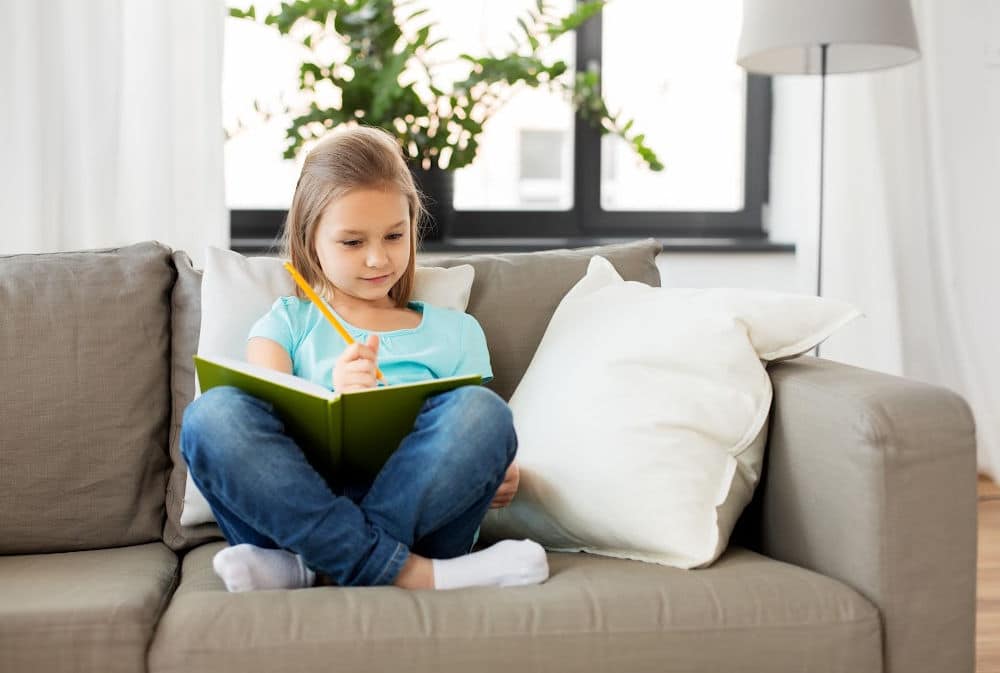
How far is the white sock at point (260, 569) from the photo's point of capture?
50.7 inches

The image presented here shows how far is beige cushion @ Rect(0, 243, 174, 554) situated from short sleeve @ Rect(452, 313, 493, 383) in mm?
460

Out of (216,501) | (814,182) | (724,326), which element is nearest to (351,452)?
(216,501)

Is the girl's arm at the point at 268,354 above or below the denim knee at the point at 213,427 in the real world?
above

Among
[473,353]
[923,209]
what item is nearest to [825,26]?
[923,209]

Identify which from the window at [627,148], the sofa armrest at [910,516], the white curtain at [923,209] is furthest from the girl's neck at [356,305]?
the white curtain at [923,209]

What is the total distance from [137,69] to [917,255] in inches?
84.7

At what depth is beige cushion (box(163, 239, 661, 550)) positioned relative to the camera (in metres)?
1.67

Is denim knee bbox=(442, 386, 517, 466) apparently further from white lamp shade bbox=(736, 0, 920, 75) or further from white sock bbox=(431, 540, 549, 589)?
white lamp shade bbox=(736, 0, 920, 75)

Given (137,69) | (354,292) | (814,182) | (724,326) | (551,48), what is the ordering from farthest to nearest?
(551,48) < (814,182) < (137,69) < (354,292) < (724,326)

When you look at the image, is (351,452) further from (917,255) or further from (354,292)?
(917,255)

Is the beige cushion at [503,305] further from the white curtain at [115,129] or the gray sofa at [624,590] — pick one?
the white curtain at [115,129]

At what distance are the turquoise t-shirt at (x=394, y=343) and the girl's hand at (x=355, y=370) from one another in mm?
191

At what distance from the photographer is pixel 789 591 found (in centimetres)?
128

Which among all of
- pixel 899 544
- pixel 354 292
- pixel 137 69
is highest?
pixel 137 69
